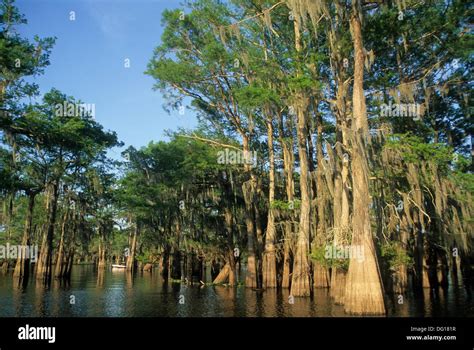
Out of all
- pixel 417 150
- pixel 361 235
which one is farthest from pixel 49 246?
pixel 417 150

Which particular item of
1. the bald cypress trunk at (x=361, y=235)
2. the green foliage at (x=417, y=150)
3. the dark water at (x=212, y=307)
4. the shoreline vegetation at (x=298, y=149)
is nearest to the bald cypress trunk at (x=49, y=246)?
the shoreline vegetation at (x=298, y=149)

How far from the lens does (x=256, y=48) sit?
2838 cm

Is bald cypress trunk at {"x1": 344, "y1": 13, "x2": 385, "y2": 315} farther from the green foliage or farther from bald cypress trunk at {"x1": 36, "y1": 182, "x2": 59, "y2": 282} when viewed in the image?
bald cypress trunk at {"x1": 36, "y1": 182, "x2": 59, "y2": 282}

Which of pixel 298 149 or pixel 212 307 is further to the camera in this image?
pixel 298 149

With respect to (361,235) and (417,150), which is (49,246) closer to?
(361,235)

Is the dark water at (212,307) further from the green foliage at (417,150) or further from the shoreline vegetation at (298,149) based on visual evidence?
the green foliage at (417,150)

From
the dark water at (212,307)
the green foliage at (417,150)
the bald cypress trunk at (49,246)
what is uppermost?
the green foliage at (417,150)

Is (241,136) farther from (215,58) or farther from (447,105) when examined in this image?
(447,105)

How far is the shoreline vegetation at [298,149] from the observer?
61.5 ft

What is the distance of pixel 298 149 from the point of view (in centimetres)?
2922
